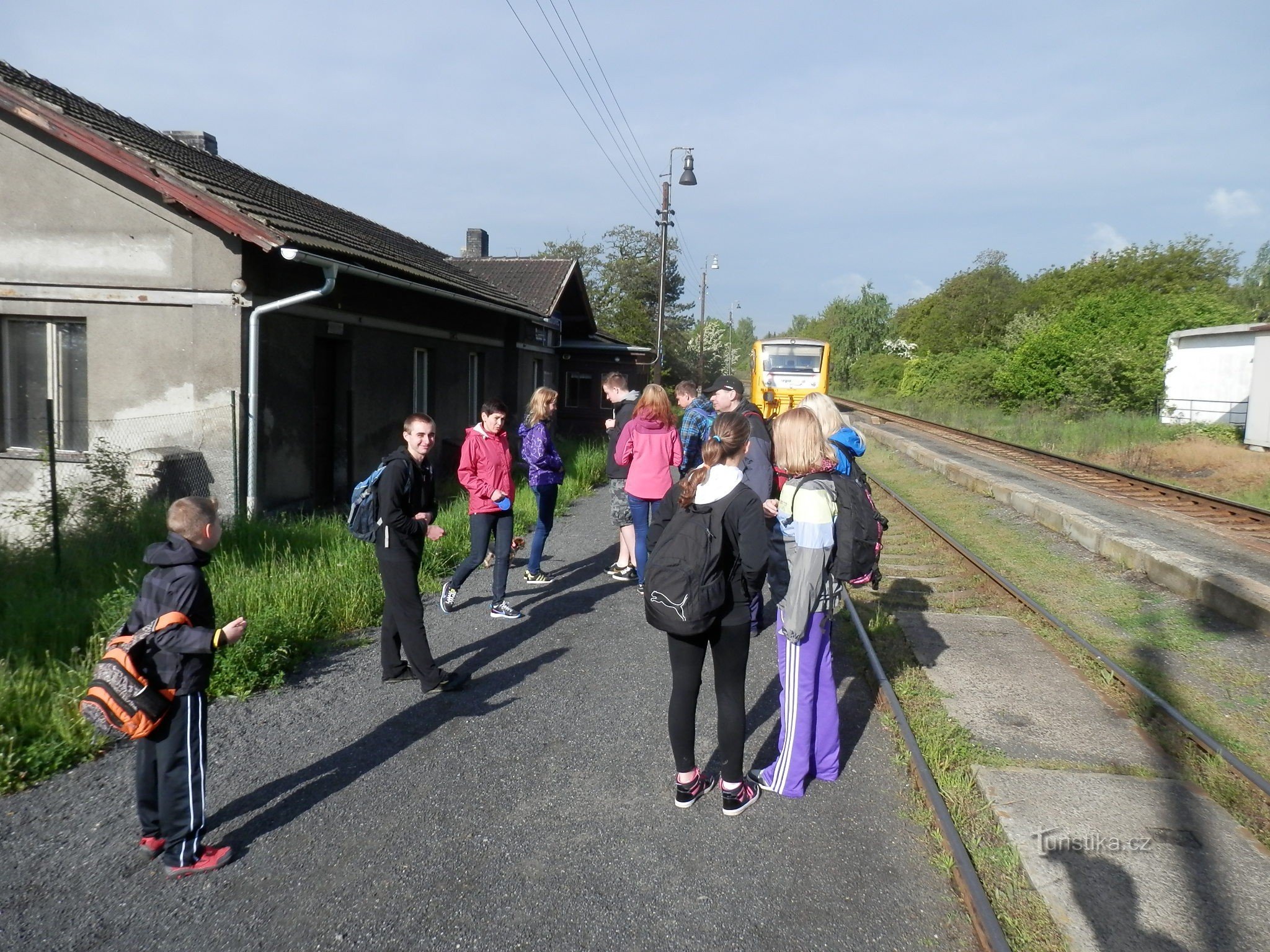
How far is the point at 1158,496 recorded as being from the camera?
14328mm

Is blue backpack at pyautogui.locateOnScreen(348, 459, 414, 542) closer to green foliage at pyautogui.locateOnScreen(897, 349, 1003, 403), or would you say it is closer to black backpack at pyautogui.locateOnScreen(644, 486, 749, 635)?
black backpack at pyautogui.locateOnScreen(644, 486, 749, 635)

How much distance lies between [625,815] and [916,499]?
1154 centimetres

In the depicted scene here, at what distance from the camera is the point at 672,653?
151 inches

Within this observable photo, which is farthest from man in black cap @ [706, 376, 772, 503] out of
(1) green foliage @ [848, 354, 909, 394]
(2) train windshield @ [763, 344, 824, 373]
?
(1) green foliage @ [848, 354, 909, 394]

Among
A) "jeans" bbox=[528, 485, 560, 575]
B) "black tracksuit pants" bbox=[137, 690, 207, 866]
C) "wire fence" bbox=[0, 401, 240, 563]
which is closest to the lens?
"black tracksuit pants" bbox=[137, 690, 207, 866]

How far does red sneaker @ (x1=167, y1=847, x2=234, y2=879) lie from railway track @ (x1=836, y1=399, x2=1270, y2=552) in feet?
36.0

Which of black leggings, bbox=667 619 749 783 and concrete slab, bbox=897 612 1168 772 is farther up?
black leggings, bbox=667 619 749 783

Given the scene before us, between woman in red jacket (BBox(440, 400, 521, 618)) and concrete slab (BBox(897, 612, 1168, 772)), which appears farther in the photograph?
woman in red jacket (BBox(440, 400, 521, 618))

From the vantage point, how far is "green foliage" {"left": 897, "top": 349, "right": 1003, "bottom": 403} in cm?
3866

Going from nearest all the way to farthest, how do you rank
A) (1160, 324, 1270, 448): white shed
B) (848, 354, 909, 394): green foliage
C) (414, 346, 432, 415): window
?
(414, 346, 432, 415): window
(1160, 324, 1270, 448): white shed
(848, 354, 909, 394): green foliage

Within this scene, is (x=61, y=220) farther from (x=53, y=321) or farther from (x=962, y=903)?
(x=962, y=903)

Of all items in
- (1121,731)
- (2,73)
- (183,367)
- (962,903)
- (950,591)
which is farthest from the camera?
(2,73)

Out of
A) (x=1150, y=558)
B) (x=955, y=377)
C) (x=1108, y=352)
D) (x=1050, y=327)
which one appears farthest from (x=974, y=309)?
(x=1150, y=558)

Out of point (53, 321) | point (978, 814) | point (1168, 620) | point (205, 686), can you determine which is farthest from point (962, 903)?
point (53, 321)
